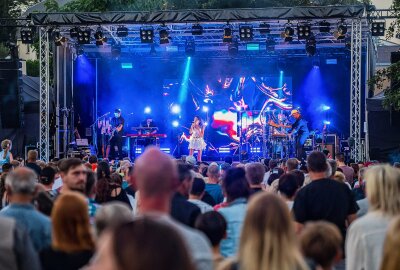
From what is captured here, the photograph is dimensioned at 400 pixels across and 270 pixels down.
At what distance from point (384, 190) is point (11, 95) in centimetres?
1976

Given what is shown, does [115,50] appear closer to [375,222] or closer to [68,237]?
[375,222]

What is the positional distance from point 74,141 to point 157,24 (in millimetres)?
5344

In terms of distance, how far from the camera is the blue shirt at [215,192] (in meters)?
9.38

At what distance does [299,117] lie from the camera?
27234mm

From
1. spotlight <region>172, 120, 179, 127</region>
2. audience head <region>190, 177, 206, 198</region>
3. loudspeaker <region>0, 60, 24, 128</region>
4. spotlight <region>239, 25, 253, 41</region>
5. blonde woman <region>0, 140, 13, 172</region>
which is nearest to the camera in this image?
audience head <region>190, 177, 206, 198</region>

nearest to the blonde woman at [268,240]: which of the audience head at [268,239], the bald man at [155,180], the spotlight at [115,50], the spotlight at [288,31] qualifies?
the audience head at [268,239]

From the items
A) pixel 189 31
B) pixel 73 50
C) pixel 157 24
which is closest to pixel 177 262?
pixel 157 24

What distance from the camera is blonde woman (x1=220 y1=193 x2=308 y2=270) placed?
3.75 metres

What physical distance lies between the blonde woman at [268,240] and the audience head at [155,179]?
422mm

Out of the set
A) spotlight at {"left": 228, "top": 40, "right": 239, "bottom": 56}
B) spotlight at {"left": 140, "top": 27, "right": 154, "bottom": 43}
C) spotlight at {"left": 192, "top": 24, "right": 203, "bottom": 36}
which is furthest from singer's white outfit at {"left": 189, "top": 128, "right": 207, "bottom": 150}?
spotlight at {"left": 192, "top": 24, "right": 203, "bottom": 36}

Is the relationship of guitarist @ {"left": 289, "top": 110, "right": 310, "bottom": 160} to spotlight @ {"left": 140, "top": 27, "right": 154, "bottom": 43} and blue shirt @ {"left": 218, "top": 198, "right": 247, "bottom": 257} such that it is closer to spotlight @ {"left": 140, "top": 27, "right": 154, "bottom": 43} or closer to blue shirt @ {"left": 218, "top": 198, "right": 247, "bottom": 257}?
spotlight @ {"left": 140, "top": 27, "right": 154, "bottom": 43}

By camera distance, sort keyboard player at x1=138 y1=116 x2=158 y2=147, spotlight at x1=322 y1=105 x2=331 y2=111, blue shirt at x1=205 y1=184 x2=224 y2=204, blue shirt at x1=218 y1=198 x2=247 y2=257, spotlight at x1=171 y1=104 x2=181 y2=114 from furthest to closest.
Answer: spotlight at x1=171 y1=104 x2=181 y2=114
spotlight at x1=322 y1=105 x2=331 y2=111
keyboard player at x1=138 y1=116 x2=158 y2=147
blue shirt at x1=205 y1=184 x2=224 y2=204
blue shirt at x1=218 y1=198 x2=247 y2=257

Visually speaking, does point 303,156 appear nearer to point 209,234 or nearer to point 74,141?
point 74,141

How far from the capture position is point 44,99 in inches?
920
